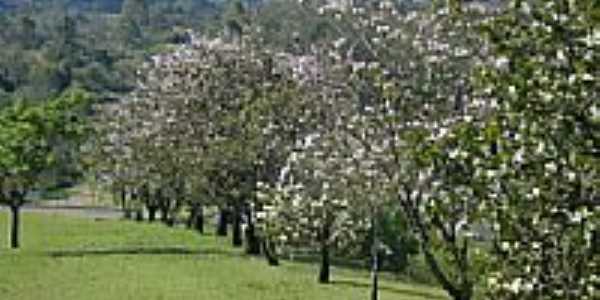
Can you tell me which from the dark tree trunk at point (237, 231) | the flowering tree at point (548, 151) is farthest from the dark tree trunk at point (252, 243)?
the flowering tree at point (548, 151)

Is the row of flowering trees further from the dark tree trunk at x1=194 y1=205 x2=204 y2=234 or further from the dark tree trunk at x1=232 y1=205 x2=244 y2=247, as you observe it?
the dark tree trunk at x1=194 y1=205 x2=204 y2=234

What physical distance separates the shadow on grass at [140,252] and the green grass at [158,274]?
0.17 feet

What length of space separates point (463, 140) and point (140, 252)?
152 ft

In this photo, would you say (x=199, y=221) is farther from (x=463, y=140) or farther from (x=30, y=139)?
(x=463, y=140)

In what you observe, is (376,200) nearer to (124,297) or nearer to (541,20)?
(124,297)

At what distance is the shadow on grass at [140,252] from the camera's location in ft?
194

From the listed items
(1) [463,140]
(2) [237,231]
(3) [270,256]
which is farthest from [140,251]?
(1) [463,140]

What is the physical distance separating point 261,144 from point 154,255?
32.8 feet

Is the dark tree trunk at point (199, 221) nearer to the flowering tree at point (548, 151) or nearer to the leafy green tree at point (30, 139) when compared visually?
the leafy green tree at point (30, 139)

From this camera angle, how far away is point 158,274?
4988 cm

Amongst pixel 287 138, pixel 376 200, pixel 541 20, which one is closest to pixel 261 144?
pixel 287 138

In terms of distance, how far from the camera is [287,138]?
4988 centimetres

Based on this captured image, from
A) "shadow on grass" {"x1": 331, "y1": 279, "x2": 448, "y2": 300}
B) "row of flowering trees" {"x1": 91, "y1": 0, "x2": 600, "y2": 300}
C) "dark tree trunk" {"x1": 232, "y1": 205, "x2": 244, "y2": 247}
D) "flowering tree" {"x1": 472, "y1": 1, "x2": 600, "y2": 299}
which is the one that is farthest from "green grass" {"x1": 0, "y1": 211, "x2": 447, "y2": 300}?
"flowering tree" {"x1": 472, "y1": 1, "x2": 600, "y2": 299}

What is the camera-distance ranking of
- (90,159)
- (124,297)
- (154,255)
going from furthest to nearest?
(90,159)
(154,255)
(124,297)
